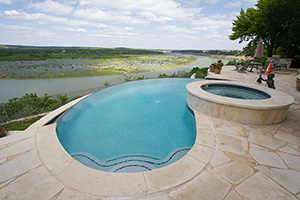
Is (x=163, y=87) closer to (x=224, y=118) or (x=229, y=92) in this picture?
(x=229, y=92)

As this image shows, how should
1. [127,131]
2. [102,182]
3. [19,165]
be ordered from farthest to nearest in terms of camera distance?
[127,131] < [19,165] < [102,182]

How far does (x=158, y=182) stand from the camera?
2.16 m

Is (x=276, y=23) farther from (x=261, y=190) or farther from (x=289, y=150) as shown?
(x=261, y=190)

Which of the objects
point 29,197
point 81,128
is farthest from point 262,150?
point 81,128

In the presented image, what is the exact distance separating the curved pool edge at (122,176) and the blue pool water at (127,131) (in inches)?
22.6

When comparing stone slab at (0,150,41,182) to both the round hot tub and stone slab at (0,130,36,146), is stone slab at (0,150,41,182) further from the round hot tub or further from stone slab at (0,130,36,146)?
the round hot tub

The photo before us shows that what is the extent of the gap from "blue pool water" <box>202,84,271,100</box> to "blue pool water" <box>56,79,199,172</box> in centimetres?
165

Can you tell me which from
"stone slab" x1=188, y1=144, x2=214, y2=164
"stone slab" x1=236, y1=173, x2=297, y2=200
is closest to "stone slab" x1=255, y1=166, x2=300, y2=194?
"stone slab" x1=236, y1=173, x2=297, y2=200

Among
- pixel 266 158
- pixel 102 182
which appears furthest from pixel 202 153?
pixel 102 182

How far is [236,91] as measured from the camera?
6422mm

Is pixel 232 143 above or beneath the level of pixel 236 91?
beneath

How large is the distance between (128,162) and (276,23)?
65.3 feet

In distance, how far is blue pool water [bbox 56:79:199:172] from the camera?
3203 millimetres

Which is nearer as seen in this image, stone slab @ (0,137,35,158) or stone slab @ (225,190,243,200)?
stone slab @ (225,190,243,200)
